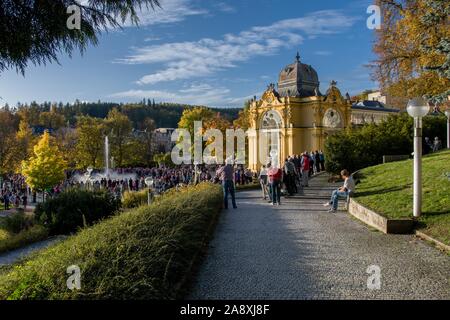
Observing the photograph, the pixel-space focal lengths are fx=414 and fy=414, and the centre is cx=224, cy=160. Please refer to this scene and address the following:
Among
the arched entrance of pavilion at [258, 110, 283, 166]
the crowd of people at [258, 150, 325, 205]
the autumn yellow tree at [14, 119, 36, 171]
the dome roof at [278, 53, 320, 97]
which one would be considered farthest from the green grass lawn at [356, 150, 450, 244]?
the autumn yellow tree at [14, 119, 36, 171]

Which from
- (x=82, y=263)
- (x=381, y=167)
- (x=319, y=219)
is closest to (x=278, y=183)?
(x=319, y=219)

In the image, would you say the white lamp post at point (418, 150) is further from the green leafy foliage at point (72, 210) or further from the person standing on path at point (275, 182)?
the green leafy foliage at point (72, 210)

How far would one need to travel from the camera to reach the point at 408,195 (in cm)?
1074

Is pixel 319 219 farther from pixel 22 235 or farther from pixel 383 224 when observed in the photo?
pixel 22 235

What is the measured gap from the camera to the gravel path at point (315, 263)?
5445 millimetres

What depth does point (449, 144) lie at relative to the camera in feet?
74.4

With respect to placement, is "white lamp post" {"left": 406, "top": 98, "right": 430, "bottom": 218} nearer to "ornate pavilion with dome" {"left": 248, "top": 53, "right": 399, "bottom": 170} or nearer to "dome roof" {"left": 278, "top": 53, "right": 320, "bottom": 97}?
"ornate pavilion with dome" {"left": 248, "top": 53, "right": 399, "bottom": 170}

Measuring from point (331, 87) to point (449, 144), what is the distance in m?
16.9

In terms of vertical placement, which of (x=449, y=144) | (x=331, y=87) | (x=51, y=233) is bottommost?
(x=51, y=233)

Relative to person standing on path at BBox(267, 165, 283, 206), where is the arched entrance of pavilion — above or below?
above

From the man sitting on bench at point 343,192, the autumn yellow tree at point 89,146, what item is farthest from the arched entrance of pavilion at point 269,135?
the autumn yellow tree at point 89,146

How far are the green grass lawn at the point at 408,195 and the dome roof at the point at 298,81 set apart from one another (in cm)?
2458

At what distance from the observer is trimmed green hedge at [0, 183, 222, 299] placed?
15.1ft

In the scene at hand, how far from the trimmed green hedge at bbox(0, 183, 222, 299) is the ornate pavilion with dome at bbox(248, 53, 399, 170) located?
30.4 metres
